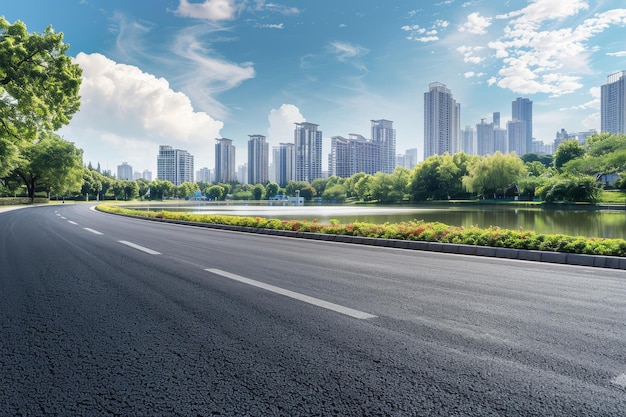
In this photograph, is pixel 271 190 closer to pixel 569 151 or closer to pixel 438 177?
pixel 438 177

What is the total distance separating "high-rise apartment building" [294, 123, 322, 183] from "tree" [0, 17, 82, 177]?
169102 millimetres

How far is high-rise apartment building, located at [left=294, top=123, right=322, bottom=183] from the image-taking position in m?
190

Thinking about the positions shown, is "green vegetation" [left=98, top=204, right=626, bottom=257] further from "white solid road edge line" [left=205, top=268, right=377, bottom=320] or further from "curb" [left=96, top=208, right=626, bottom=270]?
"white solid road edge line" [left=205, top=268, right=377, bottom=320]

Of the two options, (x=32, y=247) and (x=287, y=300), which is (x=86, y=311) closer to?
(x=287, y=300)

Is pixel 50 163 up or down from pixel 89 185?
up

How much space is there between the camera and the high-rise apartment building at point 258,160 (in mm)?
193500

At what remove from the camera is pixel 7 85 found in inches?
727

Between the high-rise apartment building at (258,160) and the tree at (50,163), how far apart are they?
423ft

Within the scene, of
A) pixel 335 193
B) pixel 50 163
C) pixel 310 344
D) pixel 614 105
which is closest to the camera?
pixel 310 344

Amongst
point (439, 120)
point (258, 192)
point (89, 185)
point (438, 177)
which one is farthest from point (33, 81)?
point (439, 120)

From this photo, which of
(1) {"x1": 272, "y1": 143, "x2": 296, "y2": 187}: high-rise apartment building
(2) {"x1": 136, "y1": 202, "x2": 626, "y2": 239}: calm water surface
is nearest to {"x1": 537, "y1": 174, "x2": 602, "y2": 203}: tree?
(2) {"x1": 136, "y1": 202, "x2": 626, "y2": 239}: calm water surface

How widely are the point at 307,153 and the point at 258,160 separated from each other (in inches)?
982

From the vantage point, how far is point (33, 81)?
18781 millimetres

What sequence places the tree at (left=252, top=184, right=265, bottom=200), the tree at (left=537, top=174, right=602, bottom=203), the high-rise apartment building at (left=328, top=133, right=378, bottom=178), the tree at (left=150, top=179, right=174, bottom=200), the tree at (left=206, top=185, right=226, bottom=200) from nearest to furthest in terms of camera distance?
the tree at (left=537, top=174, right=602, bottom=203) → the tree at (left=150, top=179, right=174, bottom=200) → the tree at (left=206, top=185, right=226, bottom=200) → the tree at (left=252, top=184, right=265, bottom=200) → the high-rise apartment building at (left=328, top=133, right=378, bottom=178)
